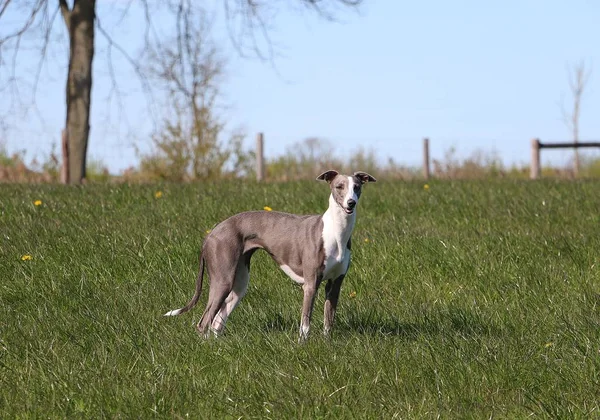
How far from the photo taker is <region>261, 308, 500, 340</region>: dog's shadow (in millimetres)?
7168

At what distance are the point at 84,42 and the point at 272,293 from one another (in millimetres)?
13662

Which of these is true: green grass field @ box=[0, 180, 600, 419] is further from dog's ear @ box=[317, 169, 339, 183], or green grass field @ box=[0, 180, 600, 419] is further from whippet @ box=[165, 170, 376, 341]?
dog's ear @ box=[317, 169, 339, 183]

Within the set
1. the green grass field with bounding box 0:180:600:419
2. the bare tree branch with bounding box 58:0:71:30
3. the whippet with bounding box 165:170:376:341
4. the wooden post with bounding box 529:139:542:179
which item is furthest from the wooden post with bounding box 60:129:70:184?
the whippet with bounding box 165:170:376:341

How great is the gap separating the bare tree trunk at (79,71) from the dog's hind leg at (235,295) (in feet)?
45.5

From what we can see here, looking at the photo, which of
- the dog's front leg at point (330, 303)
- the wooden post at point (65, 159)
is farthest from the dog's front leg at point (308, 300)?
the wooden post at point (65, 159)

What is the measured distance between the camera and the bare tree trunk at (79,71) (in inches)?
803

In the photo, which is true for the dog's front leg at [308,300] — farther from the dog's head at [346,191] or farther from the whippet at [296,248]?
the dog's head at [346,191]

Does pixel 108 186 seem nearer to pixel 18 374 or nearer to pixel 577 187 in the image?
pixel 577 187

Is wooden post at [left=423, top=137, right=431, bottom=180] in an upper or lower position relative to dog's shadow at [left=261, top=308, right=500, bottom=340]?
upper

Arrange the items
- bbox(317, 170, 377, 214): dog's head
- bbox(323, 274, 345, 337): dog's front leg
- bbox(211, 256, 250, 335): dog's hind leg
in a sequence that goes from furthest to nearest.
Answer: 1. bbox(211, 256, 250, 335): dog's hind leg
2. bbox(323, 274, 345, 337): dog's front leg
3. bbox(317, 170, 377, 214): dog's head

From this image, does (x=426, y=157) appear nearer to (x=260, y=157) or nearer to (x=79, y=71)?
(x=260, y=157)

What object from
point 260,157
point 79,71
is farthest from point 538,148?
point 79,71

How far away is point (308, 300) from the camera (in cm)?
657

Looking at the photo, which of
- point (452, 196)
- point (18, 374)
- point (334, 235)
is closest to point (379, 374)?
point (334, 235)
